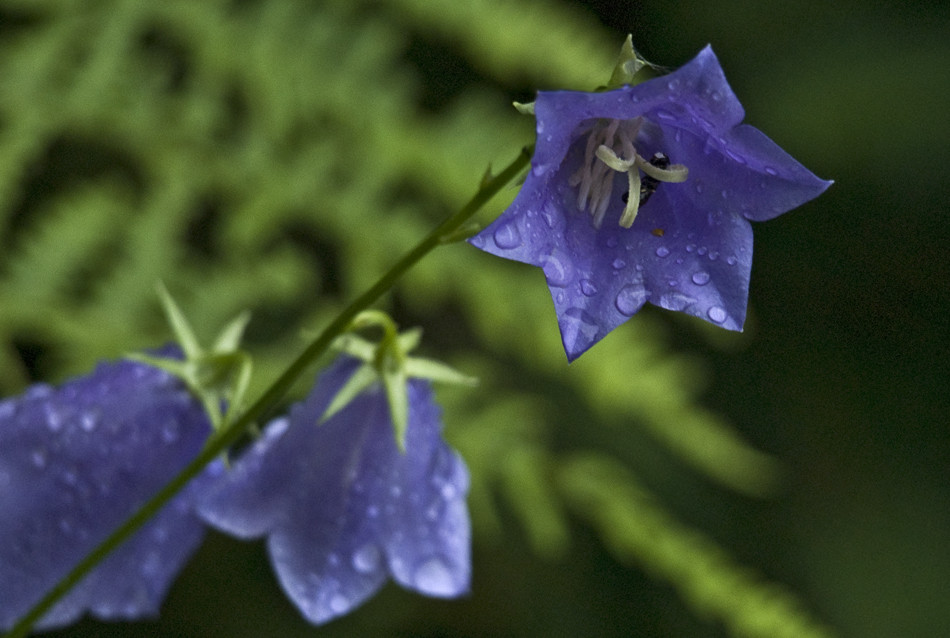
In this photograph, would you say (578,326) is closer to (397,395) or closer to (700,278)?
(700,278)

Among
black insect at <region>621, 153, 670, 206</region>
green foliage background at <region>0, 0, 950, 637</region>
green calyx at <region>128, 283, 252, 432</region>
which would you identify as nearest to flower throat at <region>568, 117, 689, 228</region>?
black insect at <region>621, 153, 670, 206</region>

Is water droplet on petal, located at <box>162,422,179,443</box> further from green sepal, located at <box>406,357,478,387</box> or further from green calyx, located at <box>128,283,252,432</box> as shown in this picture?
green sepal, located at <box>406,357,478,387</box>

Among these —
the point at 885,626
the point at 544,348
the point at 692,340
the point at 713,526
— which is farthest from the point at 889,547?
the point at 544,348

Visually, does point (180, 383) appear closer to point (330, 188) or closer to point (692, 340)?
point (330, 188)

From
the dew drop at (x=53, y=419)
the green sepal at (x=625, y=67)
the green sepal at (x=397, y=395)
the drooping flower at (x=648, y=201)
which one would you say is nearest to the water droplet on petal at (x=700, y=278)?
the drooping flower at (x=648, y=201)

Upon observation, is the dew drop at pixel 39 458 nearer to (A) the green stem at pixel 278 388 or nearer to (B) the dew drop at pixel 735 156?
(A) the green stem at pixel 278 388

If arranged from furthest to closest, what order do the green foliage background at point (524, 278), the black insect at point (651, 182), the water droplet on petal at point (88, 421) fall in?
the green foliage background at point (524, 278) → the water droplet on petal at point (88, 421) → the black insect at point (651, 182)

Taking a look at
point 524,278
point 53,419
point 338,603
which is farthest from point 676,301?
point 524,278
